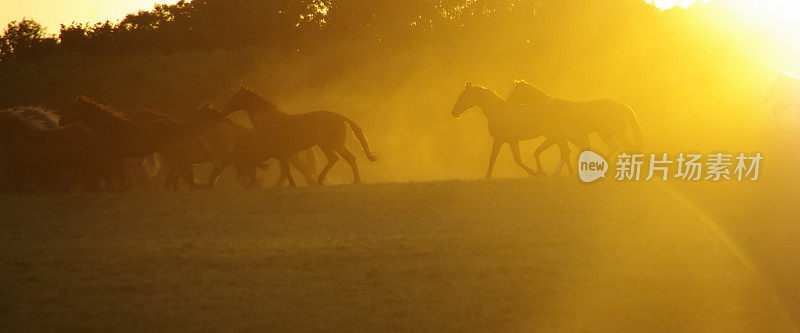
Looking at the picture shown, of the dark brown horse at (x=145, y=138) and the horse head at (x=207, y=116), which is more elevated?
the horse head at (x=207, y=116)

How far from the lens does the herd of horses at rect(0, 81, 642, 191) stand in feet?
65.4

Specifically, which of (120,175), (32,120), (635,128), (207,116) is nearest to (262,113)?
(207,116)

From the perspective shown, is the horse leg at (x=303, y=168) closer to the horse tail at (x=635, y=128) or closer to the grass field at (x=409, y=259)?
the grass field at (x=409, y=259)

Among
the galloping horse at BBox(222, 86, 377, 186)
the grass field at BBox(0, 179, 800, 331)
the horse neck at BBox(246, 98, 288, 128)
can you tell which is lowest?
the grass field at BBox(0, 179, 800, 331)

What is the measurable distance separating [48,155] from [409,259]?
33.3ft

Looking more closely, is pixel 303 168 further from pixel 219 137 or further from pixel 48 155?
pixel 48 155

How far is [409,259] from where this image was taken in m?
12.5

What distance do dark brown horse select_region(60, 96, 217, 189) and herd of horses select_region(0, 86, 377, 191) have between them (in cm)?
2

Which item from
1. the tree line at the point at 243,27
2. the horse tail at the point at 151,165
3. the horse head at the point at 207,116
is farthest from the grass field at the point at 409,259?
the tree line at the point at 243,27

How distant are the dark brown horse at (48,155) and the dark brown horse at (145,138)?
262mm

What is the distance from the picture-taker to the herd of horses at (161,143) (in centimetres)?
1988

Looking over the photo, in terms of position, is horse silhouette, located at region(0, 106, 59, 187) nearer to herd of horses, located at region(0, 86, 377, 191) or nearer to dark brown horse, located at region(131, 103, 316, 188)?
herd of horses, located at region(0, 86, 377, 191)

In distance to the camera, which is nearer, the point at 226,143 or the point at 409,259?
the point at 409,259

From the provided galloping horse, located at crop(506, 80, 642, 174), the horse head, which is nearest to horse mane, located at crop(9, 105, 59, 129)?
the horse head
